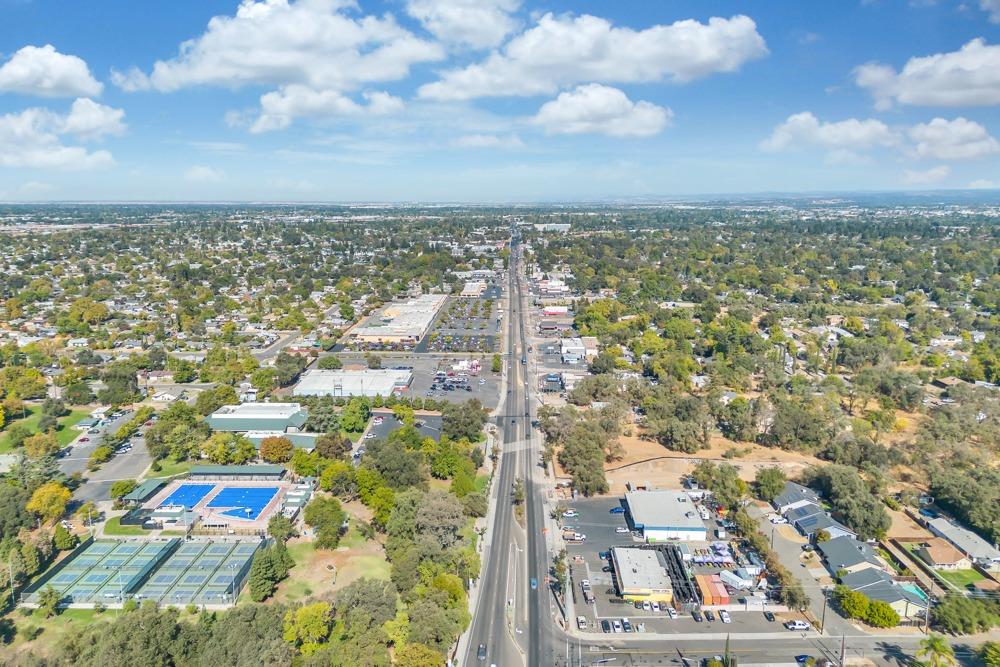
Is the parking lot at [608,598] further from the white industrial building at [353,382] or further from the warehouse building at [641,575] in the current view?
the white industrial building at [353,382]

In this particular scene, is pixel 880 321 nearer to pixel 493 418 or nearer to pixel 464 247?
pixel 493 418

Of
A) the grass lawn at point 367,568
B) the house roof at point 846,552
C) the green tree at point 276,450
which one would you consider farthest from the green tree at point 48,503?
the house roof at point 846,552

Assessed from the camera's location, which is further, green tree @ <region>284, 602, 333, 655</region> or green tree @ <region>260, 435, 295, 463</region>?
green tree @ <region>260, 435, 295, 463</region>

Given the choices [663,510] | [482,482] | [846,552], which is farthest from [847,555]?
[482,482]

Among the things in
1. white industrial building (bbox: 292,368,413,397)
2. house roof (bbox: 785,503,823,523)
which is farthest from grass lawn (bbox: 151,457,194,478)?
house roof (bbox: 785,503,823,523)

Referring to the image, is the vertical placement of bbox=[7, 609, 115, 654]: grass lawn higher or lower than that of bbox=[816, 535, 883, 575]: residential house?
higher

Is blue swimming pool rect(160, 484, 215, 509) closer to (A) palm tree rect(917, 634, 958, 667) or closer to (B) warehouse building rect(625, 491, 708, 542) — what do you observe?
(B) warehouse building rect(625, 491, 708, 542)

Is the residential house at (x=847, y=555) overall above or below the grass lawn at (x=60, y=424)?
below

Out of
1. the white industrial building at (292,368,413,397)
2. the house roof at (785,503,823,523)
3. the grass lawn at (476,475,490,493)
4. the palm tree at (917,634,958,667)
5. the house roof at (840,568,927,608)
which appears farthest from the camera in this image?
the white industrial building at (292,368,413,397)
